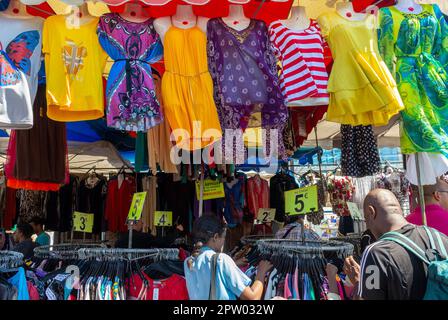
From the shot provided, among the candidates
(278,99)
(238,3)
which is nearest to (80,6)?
(238,3)

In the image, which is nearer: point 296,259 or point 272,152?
point 296,259

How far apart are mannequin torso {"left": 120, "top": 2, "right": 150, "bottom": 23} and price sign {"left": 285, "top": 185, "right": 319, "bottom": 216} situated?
1.69 m

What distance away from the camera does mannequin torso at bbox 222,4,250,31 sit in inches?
121

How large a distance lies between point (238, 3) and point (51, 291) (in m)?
2.36

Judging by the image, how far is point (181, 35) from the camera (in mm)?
3021

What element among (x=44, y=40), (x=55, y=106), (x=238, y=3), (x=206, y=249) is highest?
A: (x=238, y=3)

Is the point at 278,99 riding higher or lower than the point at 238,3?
lower

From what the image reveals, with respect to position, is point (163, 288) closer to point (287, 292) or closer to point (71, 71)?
point (287, 292)

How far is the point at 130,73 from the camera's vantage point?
9.60ft

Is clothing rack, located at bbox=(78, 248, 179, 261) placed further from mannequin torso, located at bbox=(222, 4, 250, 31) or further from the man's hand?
mannequin torso, located at bbox=(222, 4, 250, 31)

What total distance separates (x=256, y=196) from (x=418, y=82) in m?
3.71

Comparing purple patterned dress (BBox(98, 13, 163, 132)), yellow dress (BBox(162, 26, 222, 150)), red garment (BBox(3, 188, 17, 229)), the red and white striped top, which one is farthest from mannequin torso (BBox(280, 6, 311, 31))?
red garment (BBox(3, 188, 17, 229))
